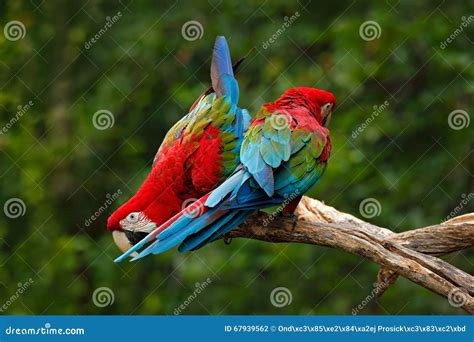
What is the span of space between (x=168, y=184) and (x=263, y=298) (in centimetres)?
253

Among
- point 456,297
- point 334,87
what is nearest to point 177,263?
point 334,87

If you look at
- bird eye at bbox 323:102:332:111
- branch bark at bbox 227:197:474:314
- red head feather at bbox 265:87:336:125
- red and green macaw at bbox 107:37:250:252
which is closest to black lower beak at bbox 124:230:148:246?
red and green macaw at bbox 107:37:250:252

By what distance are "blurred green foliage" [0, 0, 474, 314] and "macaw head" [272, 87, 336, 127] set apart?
4.47 ft

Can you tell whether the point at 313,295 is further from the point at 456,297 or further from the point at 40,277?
the point at 456,297

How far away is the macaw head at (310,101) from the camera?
14.2 ft

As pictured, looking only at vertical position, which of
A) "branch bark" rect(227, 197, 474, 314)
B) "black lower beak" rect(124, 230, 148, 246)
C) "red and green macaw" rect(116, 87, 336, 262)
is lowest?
"branch bark" rect(227, 197, 474, 314)

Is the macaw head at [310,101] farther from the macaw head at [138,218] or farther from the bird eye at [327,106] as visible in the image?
the macaw head at [138,218]

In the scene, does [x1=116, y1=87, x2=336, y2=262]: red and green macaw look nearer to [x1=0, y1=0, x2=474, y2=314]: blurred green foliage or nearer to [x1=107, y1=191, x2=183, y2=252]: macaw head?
[x1=107, y1=191, x2=183, y2=252]: macaw head

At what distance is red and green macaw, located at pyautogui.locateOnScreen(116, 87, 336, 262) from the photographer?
3.73 meters

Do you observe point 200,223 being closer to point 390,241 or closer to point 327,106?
point 390,241

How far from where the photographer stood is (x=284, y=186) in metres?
3.91

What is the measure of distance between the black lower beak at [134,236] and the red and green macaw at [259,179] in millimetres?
54

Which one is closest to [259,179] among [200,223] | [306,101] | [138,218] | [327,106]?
[200,223]

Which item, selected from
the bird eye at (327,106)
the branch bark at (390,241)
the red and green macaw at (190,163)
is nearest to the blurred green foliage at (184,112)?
the bird eye at (327,106)
